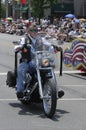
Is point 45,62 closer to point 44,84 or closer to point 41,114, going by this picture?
point 44,84

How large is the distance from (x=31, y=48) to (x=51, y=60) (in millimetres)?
518

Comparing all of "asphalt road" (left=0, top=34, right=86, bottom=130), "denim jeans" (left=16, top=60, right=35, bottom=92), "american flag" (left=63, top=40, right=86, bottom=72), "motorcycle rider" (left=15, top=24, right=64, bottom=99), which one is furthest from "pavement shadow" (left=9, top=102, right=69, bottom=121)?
"american flag" (left=63, top=40, right=86, bottom=72)

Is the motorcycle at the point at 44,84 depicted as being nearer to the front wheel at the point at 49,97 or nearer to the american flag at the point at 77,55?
the front wheel at the point at 49,97

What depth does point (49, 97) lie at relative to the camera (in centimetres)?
814

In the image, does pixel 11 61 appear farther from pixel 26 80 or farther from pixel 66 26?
pixel 66 26

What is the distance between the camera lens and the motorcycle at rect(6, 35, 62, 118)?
806 cm

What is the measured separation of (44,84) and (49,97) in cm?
31

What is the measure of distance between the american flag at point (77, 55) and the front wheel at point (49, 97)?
21.9 feet

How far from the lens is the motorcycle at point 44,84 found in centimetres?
806

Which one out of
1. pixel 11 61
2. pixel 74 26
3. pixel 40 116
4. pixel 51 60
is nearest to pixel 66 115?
pixel 40 116

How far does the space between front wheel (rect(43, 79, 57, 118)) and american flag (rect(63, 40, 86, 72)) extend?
6.67 metres

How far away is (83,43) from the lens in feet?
49.4

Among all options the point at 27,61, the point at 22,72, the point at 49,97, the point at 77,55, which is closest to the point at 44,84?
the point at 49,97

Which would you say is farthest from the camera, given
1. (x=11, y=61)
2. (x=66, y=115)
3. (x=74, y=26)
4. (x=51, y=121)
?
(x=74, y=26)
